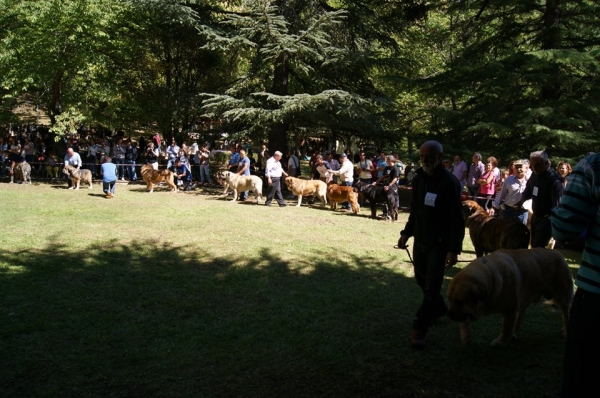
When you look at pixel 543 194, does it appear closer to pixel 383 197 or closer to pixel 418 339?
pixel 418 339

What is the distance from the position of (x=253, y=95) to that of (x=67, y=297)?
14283mm

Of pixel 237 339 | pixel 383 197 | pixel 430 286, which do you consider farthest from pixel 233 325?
pixel 383 197

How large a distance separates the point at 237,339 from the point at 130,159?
18739 mm

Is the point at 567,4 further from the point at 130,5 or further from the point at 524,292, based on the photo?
the point at 130,5

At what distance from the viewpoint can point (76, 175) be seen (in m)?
18.3

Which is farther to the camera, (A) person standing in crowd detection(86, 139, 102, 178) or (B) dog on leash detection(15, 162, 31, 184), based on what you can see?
(A) person standing in crowd detection(86, 139, 102, 178)

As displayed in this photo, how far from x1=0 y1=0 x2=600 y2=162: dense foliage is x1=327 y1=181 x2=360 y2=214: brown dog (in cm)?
356

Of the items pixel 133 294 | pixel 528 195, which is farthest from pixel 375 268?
pixel 133 294

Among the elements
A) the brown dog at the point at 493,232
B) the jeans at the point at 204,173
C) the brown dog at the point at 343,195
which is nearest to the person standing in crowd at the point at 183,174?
the jeans at the point at 204,173

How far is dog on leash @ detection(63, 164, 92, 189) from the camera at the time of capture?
18297 millimetres

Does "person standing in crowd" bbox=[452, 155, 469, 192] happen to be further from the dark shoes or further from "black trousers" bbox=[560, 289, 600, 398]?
"black trousers" bbox=[560, 289, 600, 398]

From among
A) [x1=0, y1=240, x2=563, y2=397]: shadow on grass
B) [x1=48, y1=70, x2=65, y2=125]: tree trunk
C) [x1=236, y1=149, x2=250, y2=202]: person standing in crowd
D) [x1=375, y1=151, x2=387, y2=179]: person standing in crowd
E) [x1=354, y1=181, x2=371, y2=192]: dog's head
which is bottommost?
[x1=0, y1=240, x2=563, y2=397]: shadow on grass

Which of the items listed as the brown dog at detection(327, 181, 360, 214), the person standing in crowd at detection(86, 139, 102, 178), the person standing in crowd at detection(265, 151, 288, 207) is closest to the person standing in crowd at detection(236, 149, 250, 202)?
the person standing in crowd at detection(265, 151, 288, 207)

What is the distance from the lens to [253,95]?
19266mm
